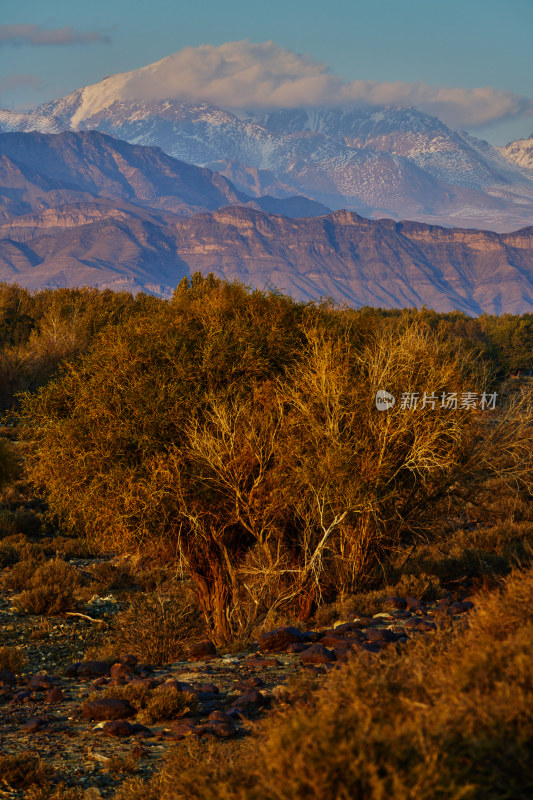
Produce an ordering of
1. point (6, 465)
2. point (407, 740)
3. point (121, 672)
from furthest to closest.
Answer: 1. point (6, 465)
2. point (121, 672)
3. point (407, 740)

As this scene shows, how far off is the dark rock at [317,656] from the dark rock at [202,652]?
2.39 meters

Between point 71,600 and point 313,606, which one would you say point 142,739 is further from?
point 71,600

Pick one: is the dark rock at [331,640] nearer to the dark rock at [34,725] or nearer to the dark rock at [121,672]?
the dark rock at [121,672]

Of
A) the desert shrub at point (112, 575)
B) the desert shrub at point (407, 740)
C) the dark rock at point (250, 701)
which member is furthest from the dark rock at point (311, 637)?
the desert shrub at point (112, 575)

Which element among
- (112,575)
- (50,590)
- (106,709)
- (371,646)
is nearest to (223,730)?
(106,709)

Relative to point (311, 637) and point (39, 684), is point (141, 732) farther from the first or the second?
point (311, 637)

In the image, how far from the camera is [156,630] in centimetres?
1284

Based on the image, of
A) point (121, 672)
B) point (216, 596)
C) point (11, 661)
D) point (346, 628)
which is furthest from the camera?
point (216, 596)

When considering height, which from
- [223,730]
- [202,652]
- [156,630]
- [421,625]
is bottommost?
[156,630]

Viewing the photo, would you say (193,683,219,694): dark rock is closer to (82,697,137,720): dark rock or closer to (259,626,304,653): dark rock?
(82,697,137,720): dark rock

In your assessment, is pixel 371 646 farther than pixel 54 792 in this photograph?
Yes

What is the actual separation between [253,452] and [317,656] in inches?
196

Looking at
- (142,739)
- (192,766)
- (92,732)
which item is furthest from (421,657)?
(92,732)

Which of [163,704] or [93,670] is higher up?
[163,704]
